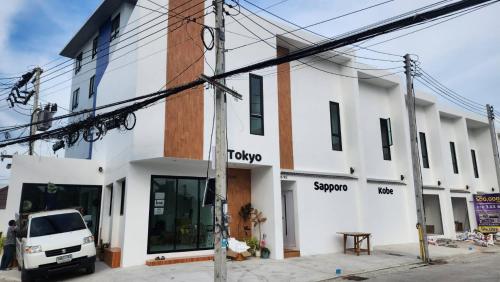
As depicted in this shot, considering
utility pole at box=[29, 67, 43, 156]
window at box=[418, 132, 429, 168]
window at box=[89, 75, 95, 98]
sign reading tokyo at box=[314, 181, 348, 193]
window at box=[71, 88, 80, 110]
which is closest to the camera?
sign reading tokyo at box=[314, 181, 348, 193]

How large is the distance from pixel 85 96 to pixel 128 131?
8.38 meters

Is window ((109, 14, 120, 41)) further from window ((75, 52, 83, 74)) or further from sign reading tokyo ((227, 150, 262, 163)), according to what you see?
sign reading tokyo ((227, 150, 262, 163))

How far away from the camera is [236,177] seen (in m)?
14.3

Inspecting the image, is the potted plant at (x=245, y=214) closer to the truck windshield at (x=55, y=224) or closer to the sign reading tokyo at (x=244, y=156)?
the sign reading tokyo at (x=244, y=156)

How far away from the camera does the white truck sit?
9445 millimetres

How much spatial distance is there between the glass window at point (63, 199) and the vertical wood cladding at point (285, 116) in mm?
7814

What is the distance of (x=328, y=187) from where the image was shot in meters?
15.4

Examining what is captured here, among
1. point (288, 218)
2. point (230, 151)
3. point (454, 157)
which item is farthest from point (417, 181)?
point (454, 157)

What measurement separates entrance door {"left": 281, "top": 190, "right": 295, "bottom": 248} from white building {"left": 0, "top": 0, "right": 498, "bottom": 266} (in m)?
0.05

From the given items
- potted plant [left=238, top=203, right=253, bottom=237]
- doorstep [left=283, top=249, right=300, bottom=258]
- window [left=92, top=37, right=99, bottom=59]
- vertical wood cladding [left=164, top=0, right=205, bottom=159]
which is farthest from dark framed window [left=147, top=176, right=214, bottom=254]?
window [left=92, top=37, right=99, bottom=59]

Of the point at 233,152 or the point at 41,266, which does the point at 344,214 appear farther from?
the point at 41,266

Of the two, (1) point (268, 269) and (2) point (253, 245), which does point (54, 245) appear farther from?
(2) point (253, 245)

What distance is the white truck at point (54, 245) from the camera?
9.45 m

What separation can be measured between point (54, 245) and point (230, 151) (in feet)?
19.6
